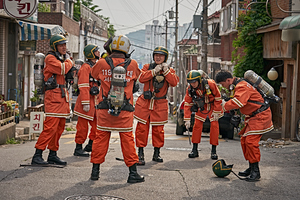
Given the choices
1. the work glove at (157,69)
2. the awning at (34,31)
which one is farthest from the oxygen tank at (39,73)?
the awning at (34,31)

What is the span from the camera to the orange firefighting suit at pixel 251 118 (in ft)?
22.9

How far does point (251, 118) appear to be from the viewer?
723cm

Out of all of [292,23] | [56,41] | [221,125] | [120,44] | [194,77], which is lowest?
[221,125]

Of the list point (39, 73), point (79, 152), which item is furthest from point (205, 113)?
point (39, 73)

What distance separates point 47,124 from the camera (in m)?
7.54

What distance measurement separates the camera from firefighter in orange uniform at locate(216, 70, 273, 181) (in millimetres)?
6988

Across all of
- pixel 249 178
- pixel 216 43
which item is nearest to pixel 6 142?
pixel 249 178

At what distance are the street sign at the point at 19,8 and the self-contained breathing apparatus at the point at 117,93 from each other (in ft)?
18.3

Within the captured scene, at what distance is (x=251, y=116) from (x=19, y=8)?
686 cm

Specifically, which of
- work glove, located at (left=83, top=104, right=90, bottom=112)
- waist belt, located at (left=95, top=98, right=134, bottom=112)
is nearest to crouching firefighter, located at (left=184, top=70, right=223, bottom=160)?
work glove, located at (left=83, top=104, right=90, bottom=112)

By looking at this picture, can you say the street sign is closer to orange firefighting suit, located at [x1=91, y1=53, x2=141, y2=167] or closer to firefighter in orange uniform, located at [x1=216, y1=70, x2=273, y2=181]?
orange firefighting suit, located at [x1=91, y1=53, x2=141, y2=167]

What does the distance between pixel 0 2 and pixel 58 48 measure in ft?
17.7

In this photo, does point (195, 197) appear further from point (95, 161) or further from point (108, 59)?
point (108, 59)

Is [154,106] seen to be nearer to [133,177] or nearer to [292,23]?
[133,177]
